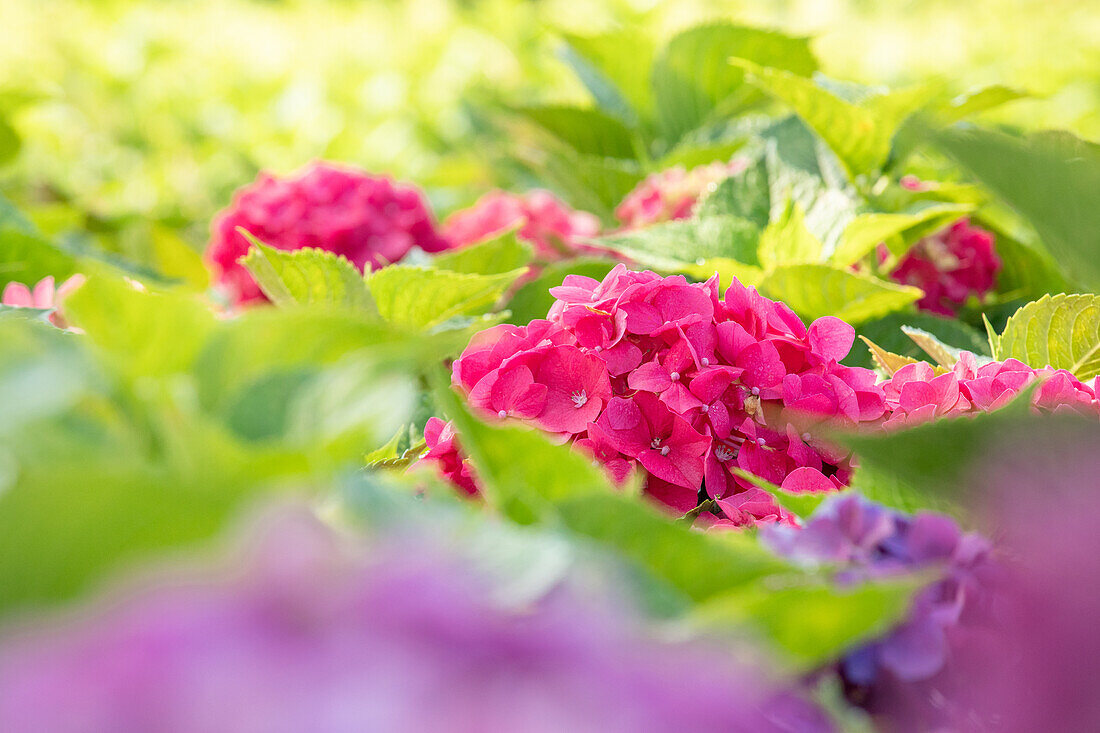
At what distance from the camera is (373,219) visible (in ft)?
5.60

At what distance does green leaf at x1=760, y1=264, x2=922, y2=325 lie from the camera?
104 cm

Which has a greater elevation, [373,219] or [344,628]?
[344,628]

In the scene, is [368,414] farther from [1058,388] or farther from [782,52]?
[782,52]

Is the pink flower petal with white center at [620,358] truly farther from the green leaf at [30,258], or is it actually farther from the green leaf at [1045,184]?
the green leaf at [30,258]

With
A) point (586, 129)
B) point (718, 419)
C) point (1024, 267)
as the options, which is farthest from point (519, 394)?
point (586, 129)

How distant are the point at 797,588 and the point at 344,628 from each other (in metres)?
0.16

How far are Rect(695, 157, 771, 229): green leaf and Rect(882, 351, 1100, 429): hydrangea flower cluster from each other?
1.82 ft

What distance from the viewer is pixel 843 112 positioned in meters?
1.20

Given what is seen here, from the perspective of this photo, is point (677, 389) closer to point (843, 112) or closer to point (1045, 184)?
point (1045, 184)

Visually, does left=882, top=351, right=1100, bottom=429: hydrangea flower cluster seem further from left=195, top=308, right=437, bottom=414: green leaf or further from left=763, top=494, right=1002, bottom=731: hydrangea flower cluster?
left=195, top=308, right=437, bottom=414: green leaf

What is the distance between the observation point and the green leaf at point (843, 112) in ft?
3.86

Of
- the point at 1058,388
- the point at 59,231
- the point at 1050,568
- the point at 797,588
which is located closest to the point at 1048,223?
the point at 1058,388

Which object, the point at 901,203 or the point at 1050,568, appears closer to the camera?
the point at 1050,568

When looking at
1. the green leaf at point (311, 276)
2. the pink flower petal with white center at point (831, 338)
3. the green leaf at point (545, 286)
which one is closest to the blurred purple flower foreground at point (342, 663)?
the pink flower petal with white center at point (831, 338)
